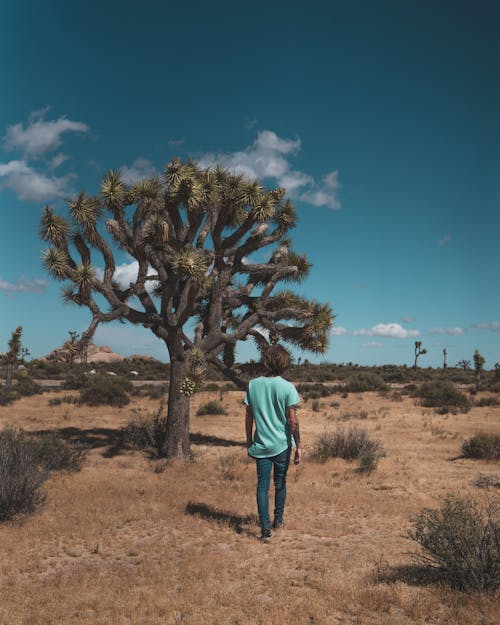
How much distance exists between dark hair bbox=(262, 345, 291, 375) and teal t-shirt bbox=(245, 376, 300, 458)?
136 millimetres

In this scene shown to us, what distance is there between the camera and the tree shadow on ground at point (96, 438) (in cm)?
1232

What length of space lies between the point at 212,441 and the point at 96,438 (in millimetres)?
3390

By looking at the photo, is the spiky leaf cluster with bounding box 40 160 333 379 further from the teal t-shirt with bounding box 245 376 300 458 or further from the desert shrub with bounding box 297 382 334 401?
the desert shrub with bounding box 297 382 334 401

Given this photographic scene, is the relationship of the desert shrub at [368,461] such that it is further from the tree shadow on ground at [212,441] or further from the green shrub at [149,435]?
the green shrub at [149,435]

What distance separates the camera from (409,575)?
4680mm

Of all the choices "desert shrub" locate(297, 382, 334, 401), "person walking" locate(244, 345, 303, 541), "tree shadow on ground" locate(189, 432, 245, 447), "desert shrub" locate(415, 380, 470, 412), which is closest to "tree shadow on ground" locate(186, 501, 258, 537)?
"person walking" locate(244, 345, 303, 541)

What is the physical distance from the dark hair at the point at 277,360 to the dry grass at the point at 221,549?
208 cm

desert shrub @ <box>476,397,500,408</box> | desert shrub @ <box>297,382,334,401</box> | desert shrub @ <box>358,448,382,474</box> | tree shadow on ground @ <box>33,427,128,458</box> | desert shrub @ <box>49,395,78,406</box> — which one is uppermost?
desert shrub @ <box>476,397,500,408</box>

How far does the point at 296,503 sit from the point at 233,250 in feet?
21.6

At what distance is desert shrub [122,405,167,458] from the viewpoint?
12228 millimetres

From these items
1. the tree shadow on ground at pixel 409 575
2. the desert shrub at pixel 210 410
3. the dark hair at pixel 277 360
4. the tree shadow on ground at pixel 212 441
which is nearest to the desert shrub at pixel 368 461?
the tree shadow on ground at pixel 212 441

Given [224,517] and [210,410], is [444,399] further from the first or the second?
[224,517]

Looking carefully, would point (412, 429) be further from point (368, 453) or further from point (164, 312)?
point (164, 312)

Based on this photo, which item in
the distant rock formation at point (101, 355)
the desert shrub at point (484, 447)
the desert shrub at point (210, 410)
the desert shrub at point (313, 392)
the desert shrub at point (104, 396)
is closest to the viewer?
the desert shrub at point (484, 447)
